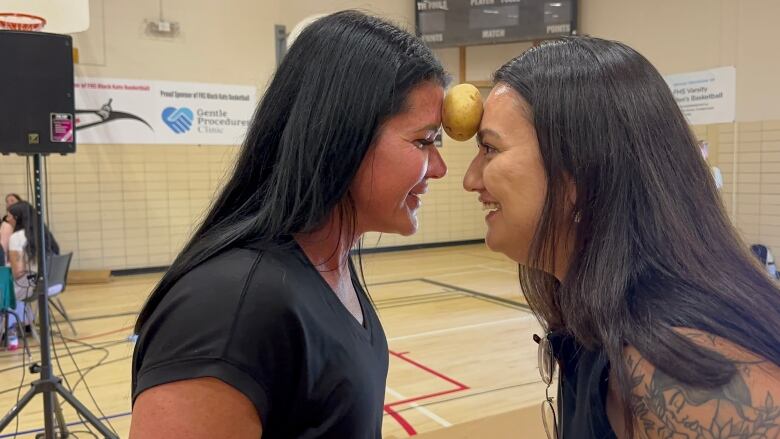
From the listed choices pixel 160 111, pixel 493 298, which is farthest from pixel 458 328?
pixel 160 111

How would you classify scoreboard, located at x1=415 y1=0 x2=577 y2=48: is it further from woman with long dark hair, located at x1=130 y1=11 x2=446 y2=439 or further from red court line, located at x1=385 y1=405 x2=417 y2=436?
woman with long dark hair, located at x1=130 y1=11 x2=446 y2=439

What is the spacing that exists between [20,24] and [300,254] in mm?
2405

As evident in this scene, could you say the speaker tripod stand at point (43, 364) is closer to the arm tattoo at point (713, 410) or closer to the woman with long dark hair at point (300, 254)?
the woman with long dark hair at point (300, 254)

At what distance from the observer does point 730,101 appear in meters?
6.81

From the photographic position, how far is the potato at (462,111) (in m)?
1.06

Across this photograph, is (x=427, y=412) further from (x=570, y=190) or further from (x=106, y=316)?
(x=106, y=316)

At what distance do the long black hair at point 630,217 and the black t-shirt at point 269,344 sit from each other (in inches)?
13.4

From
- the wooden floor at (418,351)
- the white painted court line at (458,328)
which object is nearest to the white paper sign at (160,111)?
the wooden floor at (418,351)

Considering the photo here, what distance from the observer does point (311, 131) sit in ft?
2.96

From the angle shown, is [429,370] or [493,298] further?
[493,298]

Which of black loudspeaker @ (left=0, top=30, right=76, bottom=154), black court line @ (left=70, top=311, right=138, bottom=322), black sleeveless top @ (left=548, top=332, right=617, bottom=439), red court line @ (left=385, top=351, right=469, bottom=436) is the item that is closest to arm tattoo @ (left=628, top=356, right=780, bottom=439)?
black sleeveless top @ (left=548, top=332, right=617, bottom=439)

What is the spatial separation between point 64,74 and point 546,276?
7.35 ft

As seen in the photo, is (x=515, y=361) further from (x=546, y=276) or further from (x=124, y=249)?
(x=124, y=249)

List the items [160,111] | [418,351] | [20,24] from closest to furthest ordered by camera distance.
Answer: [20,24] < [418,351] < [160,111]
